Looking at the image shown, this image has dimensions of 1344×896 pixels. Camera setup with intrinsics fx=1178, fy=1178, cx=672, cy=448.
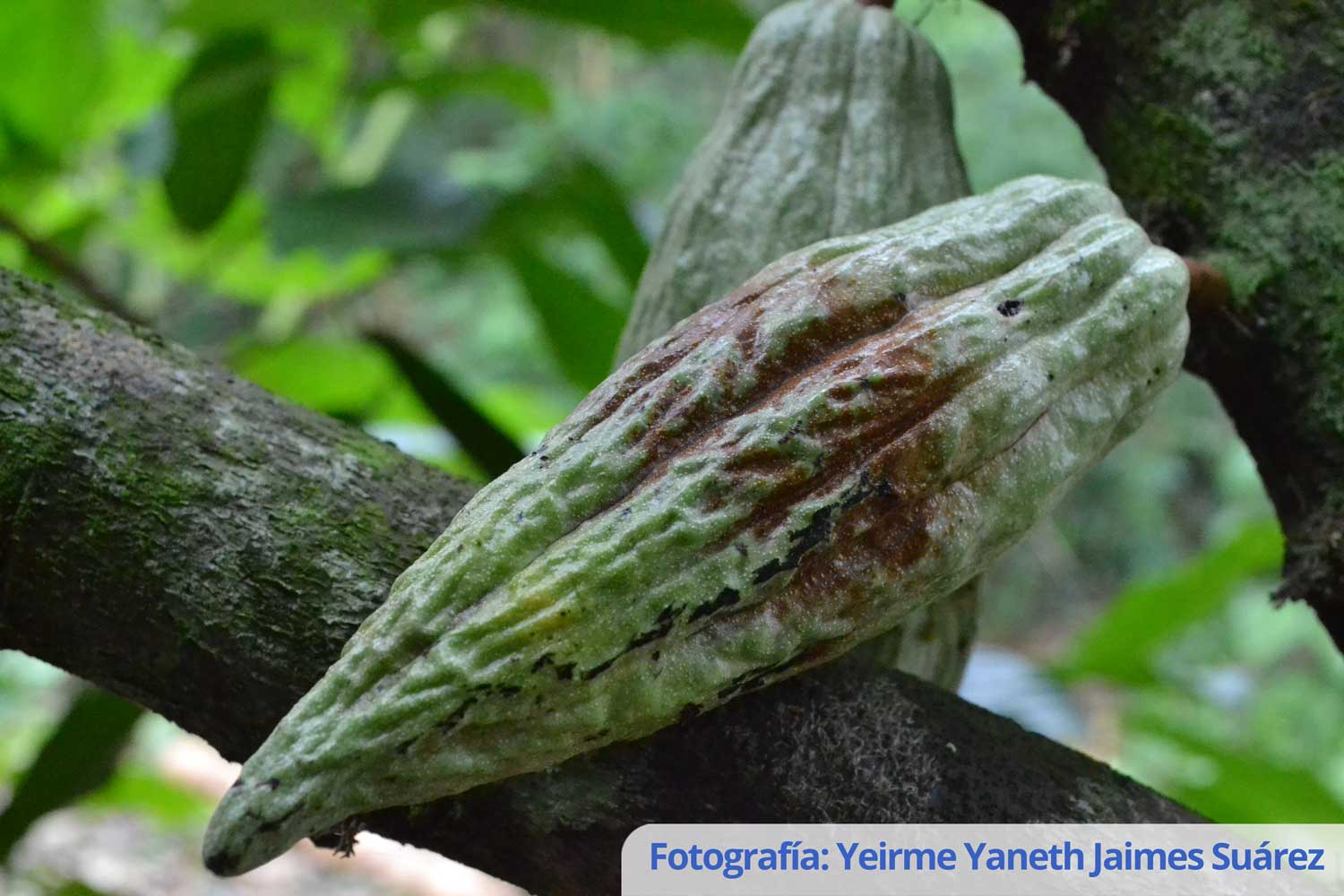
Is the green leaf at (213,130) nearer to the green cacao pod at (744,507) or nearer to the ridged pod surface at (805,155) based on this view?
the ridged pod surface at (805,155)

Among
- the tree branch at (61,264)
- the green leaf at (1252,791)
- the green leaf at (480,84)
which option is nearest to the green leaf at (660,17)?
the green leaf at (480,84)

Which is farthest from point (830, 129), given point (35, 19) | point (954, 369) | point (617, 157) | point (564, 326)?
point (617, 157)

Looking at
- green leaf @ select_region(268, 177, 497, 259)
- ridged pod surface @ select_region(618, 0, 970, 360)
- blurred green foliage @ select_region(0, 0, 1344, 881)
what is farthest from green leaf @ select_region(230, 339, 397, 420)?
ridged pod surface @ select_region(618, 0, 970, 360)

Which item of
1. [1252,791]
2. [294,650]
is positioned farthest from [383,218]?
[1252,791]

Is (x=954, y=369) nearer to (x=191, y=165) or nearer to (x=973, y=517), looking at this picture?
(x=973, y=517)

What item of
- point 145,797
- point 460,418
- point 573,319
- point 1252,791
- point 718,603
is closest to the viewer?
point 718,603

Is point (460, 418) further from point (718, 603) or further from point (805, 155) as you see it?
point (718, 603)
